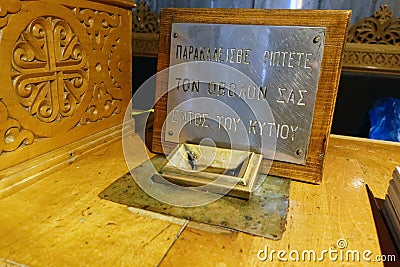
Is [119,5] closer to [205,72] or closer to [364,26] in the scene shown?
[205,72]

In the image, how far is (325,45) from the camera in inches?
20.4

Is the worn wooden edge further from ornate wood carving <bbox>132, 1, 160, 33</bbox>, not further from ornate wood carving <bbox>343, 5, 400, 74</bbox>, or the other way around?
ornate wood carving <bbox>343, 5, 400, 74</bbox>

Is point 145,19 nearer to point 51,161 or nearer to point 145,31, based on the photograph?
point 145,31

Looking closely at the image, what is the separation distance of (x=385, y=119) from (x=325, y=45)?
932 mm

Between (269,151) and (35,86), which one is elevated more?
(35,86)

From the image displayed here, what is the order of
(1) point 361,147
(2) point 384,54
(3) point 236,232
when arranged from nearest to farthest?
(3) point 236,232, (1) point 361,147, (2) point 384,54

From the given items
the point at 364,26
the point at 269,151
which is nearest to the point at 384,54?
the point at 364,26

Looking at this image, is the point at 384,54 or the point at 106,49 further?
the point at 384,54

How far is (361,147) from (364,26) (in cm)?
78

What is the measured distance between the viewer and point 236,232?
398mm

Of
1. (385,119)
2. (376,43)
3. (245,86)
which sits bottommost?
(385,119)

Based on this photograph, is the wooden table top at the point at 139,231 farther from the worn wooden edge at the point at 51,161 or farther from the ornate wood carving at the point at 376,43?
the ornate wood carving at the point at 376,43

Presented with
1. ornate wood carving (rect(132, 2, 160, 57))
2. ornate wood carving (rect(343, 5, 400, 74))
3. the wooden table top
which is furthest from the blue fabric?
ornate wood carving (rect(132, 2, 160, 57))

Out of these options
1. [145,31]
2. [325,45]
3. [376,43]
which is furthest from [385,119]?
[145,31]
